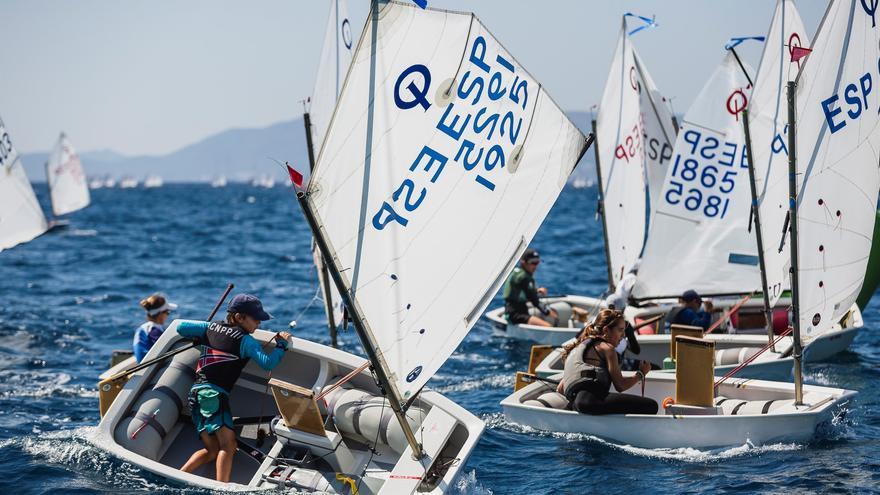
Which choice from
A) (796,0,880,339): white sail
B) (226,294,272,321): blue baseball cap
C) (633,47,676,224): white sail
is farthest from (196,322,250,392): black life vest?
(633,47,676,224): white sail

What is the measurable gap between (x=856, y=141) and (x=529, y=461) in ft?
15.0

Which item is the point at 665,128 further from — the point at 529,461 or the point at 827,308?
the point at 529,461

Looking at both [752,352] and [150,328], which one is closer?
[150,328]

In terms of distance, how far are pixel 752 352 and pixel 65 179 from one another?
45.4 metres

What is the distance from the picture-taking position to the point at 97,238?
4238 centimetres

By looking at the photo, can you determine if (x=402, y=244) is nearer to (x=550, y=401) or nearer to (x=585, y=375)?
(x=585, y=375)

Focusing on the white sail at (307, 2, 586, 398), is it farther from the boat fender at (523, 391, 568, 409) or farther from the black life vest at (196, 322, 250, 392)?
the boat fender at (523, 391, 568, 409)

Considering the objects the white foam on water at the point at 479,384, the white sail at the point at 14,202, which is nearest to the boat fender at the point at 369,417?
the white foam on water at the point at 479,384

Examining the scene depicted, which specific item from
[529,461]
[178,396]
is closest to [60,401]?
[178,396]

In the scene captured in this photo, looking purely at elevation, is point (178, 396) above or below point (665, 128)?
below

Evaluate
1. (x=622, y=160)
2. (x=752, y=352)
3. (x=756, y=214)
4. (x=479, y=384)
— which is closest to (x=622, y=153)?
(x=622, y=160)

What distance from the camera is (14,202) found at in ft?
51.4

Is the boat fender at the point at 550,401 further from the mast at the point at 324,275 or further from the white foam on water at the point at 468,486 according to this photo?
the mast at the point at 324,275

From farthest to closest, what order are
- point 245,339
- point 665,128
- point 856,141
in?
point 665,128
point 856,141
point 245,339
